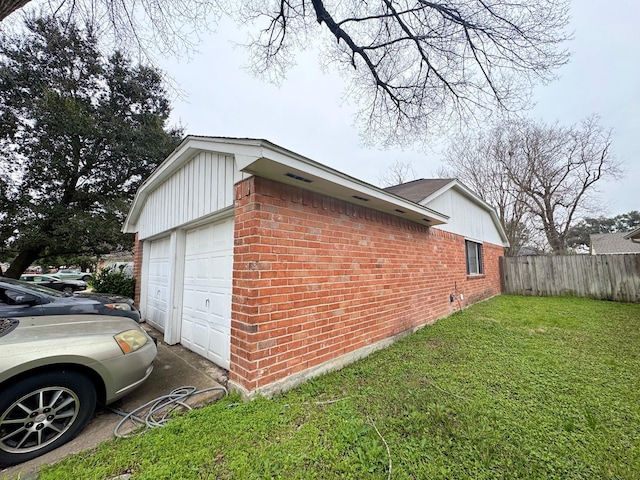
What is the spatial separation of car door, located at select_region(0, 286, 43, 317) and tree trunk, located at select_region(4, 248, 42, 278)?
1067cm

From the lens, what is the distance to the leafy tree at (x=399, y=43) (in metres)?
3.83

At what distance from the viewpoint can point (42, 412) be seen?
2.07 m

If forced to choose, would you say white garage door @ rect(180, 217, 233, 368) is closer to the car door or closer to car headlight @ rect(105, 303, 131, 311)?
car headlight @ rect(105, 303, 131, 311)

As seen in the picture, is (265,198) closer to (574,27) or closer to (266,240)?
(266,240)

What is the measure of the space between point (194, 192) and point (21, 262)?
12599 mm

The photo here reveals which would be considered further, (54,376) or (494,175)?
(494,175)

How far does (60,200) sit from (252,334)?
13.4 meters

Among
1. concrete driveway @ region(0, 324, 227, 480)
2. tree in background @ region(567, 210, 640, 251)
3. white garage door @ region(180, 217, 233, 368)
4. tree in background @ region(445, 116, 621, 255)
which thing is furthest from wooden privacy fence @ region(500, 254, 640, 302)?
tree in background @ region(567, 210, 640, 251)

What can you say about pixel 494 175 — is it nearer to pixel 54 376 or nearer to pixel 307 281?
pixel 307 281

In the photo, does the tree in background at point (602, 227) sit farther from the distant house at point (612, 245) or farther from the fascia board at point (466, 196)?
the fascia board at point (466, 196)

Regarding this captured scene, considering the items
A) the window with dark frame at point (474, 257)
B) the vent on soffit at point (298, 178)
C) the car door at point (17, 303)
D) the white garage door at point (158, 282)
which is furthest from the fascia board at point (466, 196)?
the car door at point (17, 303)

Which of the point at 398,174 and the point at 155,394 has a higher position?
the point at 398,174

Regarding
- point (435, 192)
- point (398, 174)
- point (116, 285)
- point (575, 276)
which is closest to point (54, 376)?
point (116, 285)

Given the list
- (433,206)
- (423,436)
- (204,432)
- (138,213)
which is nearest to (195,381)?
(204,432)
